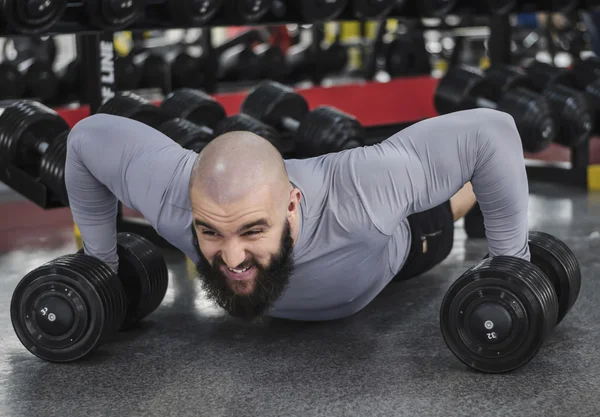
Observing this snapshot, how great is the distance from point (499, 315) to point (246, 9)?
1814 millimetres

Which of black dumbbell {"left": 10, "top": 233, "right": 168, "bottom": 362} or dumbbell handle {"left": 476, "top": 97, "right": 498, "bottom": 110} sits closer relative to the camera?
black dumbbell {"left": 10, "top": 233, "right": 168, "bottom": 362}

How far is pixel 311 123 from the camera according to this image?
118 inches

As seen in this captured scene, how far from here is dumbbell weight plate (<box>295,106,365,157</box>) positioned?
295 centimetres

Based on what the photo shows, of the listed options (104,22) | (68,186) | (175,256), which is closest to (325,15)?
(104,22)

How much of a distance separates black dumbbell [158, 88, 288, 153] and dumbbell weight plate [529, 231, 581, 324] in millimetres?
931

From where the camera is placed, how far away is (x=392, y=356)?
1.96 meters

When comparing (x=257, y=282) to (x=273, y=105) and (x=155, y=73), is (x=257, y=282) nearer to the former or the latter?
(x=273, y=105)

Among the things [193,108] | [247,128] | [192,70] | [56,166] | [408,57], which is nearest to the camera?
[56,166]

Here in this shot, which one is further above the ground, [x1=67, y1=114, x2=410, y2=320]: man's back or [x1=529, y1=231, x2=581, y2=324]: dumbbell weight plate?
[x1=67, y1=114, x2=410, y2=320]: man's back

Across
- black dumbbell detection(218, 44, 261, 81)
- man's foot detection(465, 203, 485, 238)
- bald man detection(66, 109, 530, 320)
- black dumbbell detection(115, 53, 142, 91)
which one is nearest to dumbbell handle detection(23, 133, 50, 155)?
Result: bald man detection(66, 109, 530, 320)

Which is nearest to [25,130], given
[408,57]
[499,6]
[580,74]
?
[499,6]

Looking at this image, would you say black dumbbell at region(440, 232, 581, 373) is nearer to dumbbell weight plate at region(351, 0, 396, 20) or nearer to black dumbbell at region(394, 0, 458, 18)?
dumbbell weight plate at region(351, 0, 396, 20)

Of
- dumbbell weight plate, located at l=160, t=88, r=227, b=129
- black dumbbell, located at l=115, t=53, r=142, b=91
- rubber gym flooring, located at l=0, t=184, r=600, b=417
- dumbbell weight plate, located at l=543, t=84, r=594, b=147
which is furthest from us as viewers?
black dumbbell, located at l=115, t=53, r=142, b=91

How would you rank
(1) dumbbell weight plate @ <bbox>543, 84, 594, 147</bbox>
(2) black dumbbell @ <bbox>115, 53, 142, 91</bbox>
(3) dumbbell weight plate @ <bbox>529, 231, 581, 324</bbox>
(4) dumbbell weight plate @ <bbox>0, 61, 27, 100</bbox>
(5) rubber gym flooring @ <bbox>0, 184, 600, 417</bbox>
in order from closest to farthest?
(5) rubber gym flooring @ <bbox>0, 184, 600, 417</bbox> < (3) dumbbell weight plate @ <bbox>529, 231, 581, 324</bbox> < (1) dumbbell weight plate @ <bbox>543, 84, 594, 147</bbox> < (4) dumbbell weight plate @ <bbox>0, 61, 27, 100</bbox> < (2) black dumbbell @ <bbox>115, 53, 142, 91</bbox>
